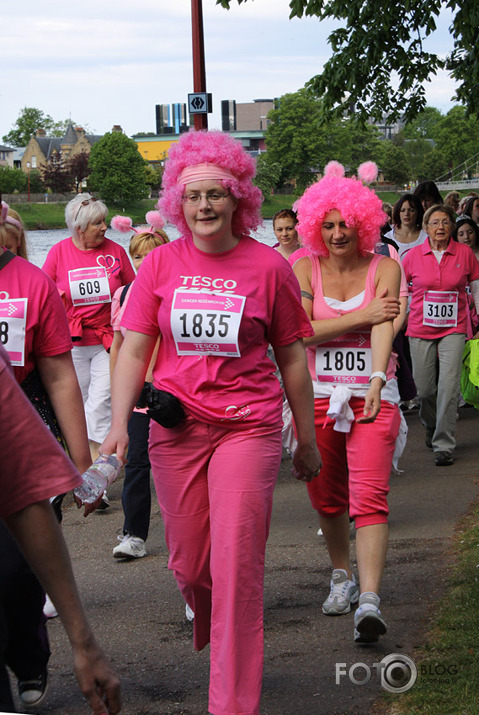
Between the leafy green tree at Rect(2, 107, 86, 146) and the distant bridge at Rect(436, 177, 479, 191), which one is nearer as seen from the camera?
the distant bridge at Rect(436, 177, 479, 191)

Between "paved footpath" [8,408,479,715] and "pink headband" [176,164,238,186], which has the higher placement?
"pink headband" [176,164,238,186]

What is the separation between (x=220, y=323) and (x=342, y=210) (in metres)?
1.46

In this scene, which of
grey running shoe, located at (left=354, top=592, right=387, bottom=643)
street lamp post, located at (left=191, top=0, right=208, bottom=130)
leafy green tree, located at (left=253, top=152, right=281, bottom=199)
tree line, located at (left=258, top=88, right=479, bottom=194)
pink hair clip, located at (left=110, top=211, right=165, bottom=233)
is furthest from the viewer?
tree line, located at (left=258, top=88, right=479, bottom=194)

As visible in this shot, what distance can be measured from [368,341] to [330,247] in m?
0.49

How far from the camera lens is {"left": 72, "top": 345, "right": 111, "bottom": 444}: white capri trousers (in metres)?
8.10

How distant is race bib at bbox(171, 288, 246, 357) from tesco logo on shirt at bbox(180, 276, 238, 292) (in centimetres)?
3

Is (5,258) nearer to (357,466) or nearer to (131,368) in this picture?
(131,368)

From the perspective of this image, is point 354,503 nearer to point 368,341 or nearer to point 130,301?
point 368,341

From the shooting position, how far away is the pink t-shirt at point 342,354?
193 inches

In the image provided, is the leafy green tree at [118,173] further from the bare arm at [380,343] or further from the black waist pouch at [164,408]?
the black waist pouch at [164,408]

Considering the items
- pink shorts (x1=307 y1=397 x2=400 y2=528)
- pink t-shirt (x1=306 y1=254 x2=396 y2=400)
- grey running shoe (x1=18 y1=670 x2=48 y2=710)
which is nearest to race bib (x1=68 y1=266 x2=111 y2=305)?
pink t-shirt (x1=306 y1=254 x2=396 y2=400)

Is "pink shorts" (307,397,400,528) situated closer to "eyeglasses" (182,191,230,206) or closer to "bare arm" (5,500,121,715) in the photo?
"eyeglasses" (182,191,230,206)

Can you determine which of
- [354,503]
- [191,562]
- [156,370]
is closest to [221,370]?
[156,370]

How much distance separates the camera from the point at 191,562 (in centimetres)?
389
